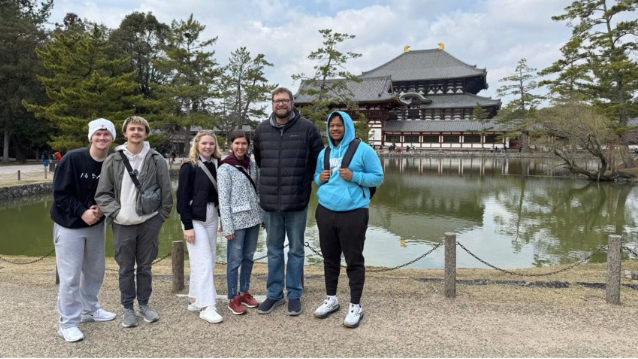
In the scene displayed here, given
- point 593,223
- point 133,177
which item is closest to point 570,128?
point 593,223

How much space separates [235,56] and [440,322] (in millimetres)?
21926

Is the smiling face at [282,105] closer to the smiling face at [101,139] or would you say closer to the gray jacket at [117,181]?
the gray jacket at [117,181]

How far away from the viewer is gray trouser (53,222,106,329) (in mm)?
2602

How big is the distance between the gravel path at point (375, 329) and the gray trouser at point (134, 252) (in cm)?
24

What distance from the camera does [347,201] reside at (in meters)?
2.76

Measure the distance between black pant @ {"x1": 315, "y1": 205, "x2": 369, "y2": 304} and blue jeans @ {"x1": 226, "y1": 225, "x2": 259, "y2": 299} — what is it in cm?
56

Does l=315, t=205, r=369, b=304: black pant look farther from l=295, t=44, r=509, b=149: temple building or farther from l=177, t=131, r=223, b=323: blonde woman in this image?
l=295, t=44, r=509, b=149: temple building

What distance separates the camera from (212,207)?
9.72ft

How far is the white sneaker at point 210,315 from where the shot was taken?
2843 mm

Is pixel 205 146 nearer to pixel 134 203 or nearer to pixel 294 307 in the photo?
pixel 134 203

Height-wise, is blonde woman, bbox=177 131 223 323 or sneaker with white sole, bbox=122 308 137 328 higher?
blonde woman, bbox=177 131 223 323

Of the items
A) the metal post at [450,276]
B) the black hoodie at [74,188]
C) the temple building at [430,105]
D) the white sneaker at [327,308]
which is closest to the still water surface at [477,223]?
the metal post at [450,276]

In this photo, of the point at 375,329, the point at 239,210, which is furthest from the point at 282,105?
the point at 375,329

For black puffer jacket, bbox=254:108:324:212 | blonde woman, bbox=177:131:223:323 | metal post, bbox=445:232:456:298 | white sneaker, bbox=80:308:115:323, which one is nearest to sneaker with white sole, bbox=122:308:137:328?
white sneaker, bbox=80:308:115:323
